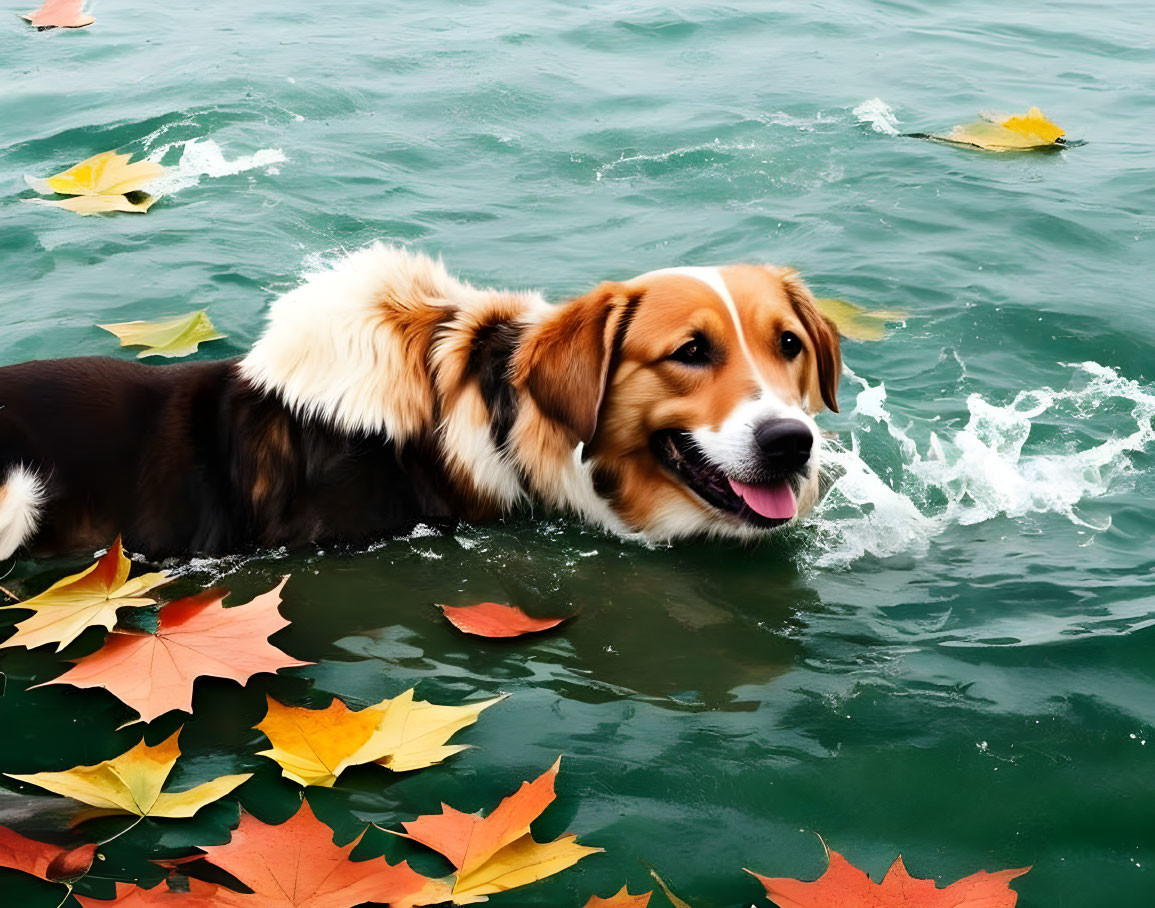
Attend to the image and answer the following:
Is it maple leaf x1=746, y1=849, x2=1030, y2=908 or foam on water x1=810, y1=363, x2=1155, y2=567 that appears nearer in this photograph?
maple leaf x1=746, y1=849, x2=1030, y2=908

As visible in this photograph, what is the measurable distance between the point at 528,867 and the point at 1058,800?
125 centimetres

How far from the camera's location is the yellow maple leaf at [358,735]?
2.90 metres

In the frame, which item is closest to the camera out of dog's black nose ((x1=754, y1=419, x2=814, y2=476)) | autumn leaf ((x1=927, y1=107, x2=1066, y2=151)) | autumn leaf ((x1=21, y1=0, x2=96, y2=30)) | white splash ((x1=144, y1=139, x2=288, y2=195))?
dog's black nose ((x1=754, y1=419, x2=814, y2=476))

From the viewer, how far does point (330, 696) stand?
331 centimetres

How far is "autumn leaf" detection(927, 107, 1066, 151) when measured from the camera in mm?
8562

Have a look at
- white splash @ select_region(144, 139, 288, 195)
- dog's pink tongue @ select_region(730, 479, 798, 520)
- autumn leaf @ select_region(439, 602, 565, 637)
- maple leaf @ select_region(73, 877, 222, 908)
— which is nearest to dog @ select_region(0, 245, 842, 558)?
dog's pink tongue @ select_region(730, 479, 798, 520)

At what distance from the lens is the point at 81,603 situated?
3.56m

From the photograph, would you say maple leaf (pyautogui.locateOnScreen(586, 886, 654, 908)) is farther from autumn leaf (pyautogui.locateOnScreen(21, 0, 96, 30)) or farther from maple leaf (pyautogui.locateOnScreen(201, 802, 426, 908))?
autumn leaf (pyautogui.locateOnScreen(21, 0, 96, 30))

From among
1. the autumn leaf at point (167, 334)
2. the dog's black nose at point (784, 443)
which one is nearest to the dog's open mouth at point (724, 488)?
the dog's black nose at point (784, 443)

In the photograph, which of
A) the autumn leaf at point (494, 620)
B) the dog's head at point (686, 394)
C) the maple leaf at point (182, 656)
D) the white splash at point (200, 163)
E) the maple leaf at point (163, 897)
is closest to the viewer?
the maple leaf at point (163, 897)

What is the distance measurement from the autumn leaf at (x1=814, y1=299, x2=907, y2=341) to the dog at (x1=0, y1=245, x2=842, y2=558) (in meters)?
1.76

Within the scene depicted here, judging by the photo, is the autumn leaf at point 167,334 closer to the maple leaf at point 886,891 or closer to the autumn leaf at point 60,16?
the maple leaf at point 886,891

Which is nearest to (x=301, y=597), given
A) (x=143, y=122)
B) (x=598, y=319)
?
(x=598, y=319)

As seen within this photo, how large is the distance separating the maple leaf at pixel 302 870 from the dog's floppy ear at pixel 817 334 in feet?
8.55
